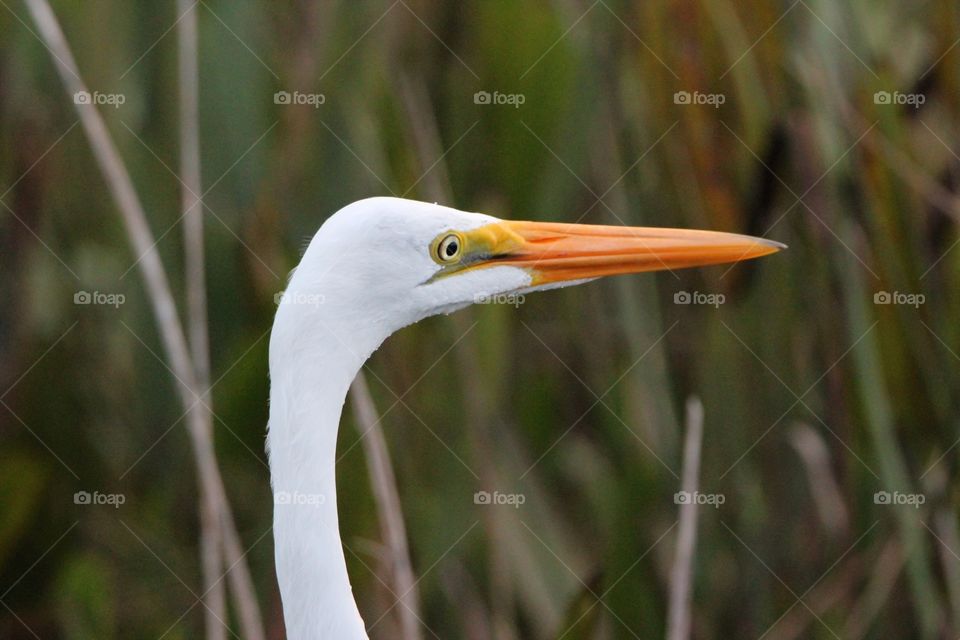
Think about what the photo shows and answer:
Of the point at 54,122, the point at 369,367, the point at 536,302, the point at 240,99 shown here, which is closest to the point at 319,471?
the point at 369,367

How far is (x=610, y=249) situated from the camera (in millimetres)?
1238

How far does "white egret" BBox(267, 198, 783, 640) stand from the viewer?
1.06 metres

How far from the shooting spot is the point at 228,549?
144 cm

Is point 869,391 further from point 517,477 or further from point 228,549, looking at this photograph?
point 228,549

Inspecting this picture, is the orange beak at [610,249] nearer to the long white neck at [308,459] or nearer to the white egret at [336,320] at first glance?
the white egret at [336,320]

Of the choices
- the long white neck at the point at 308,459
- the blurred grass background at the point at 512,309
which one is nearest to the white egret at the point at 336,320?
the long white neck at the point at 308,459

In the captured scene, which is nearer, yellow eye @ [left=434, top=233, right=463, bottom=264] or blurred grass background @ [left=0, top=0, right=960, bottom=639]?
yellow eye @ [left=434, top=233, right=463, bottom=264]

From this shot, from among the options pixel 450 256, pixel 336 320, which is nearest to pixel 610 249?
pixel 450 256

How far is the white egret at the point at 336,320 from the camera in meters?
1.06

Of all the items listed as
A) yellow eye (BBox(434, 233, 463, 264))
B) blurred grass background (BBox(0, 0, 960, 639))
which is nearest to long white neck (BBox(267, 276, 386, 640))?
yellow eye (BBox(434, 233, 463, 264))

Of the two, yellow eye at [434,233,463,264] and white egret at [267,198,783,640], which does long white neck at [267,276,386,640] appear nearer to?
white egret at [267,198,783,640]

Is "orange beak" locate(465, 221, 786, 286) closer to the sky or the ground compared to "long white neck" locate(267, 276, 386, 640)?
closer to the sky

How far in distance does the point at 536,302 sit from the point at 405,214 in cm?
72

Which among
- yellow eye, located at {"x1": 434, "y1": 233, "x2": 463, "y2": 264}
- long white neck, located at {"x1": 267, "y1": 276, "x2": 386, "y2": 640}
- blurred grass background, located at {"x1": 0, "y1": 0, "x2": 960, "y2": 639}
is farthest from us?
blurred grass background, located at {"x1": 0, "y1": 0, "x2": 960, "y2": 639}
